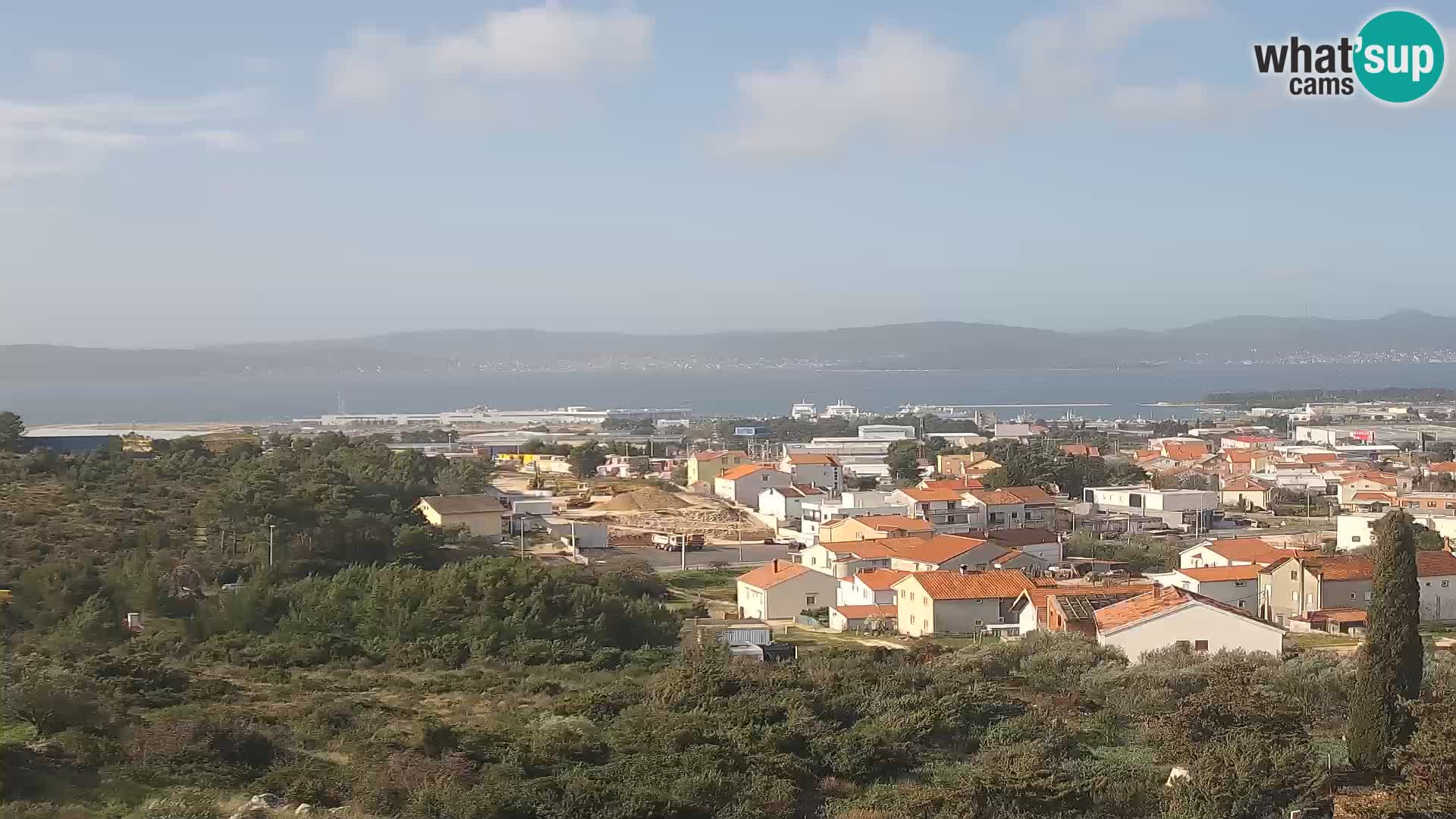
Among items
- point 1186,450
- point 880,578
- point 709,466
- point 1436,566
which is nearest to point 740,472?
point 709,466

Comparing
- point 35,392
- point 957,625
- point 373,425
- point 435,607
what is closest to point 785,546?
point 957,625

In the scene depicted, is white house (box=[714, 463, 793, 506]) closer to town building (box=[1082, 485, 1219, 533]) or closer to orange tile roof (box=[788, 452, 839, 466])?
orange tile roof (box=[788, 452, 839, 466])

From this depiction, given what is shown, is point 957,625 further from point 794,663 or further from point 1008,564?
point 794,663

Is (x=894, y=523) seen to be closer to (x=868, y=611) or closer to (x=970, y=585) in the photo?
(x=868, y=611)

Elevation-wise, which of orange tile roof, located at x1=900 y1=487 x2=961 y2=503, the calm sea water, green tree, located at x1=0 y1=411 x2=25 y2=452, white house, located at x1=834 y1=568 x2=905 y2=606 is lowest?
the calm sea water

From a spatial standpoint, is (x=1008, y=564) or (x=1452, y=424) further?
(x=1452, y=424)

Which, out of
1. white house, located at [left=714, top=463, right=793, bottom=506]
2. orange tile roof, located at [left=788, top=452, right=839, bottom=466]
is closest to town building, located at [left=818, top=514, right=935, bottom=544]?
white house, located at [left=714, top=463, right=793, bottom=506]

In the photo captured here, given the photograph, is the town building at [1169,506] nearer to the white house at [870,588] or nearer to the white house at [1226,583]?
the white house at [1226,583]
